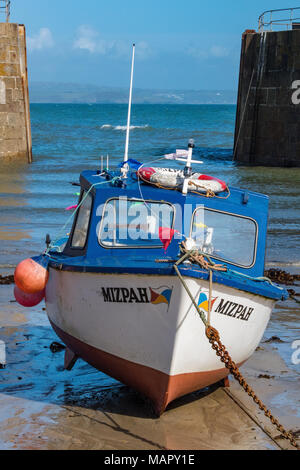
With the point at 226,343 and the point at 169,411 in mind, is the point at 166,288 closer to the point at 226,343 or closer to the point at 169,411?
the point at 226,343

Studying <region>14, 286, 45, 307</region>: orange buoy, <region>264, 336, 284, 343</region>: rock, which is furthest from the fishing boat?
<region>264, 336, 284, 343</region>: rock

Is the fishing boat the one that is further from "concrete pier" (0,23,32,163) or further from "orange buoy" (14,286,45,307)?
"concrete pier" (0,23,32,163)

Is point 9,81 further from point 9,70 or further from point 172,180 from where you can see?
point 172,180

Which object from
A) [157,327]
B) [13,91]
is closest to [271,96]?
[13,91]

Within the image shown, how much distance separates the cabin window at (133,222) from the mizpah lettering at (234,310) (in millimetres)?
859

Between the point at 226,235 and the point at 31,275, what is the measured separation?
2113 millimetres

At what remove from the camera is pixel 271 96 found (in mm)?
26562

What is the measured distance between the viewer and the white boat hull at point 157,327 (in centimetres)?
554

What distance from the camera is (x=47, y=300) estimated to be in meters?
7.18

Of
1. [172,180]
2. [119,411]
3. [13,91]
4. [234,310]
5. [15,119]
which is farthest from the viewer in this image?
[15,119]

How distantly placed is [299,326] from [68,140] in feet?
137

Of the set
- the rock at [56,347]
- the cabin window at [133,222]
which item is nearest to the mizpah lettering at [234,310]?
the cabin window at [133,222]

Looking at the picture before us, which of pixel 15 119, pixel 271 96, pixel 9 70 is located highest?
pixel 9 70
